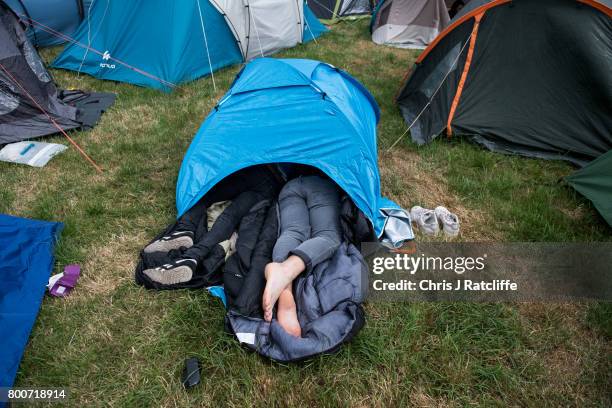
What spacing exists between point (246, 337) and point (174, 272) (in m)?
0.65

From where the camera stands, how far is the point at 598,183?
3094 millimetres

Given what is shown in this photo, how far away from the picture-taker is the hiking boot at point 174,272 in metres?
2.32

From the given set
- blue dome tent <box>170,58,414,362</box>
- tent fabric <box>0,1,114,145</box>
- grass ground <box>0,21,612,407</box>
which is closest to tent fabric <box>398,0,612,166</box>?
grass ground <box>0,21,612,407</box>

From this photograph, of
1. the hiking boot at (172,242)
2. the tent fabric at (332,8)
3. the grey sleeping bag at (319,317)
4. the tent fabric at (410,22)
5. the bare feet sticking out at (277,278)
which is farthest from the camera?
the tent fabric at (332,8)

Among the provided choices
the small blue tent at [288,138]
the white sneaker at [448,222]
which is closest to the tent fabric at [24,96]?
the small blue tent at [288,138]

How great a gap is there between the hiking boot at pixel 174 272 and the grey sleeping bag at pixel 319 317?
1.44ft

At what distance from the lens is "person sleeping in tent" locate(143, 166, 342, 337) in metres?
2.13

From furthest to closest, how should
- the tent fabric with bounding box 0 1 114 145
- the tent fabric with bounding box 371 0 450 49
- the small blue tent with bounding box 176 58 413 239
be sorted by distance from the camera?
1. the tent fabric with bounding box 371 0 450 49
2. the tent fabric with bounding box 0 1 114 145
3. the small blue tent with bounding box 176 58 413 239

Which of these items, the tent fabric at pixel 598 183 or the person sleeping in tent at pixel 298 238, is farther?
the tent fabric at pixel 598 183

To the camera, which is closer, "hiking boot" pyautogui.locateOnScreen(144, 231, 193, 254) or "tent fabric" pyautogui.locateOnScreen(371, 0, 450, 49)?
"hiking boot" pyautogui.locateOnScreen(144, 231, 193, 254)

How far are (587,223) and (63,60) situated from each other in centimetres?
697

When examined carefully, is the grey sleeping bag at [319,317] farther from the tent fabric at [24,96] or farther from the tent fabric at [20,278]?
the tent fabric at [24,96]

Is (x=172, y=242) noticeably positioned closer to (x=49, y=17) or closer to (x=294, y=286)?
(x=294, y=286)

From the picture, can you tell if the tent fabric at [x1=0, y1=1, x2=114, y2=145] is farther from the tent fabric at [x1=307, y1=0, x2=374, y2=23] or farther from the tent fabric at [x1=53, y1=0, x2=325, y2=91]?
the tent fabric at [x1=307, y1=0, x2=374, y2=23]
